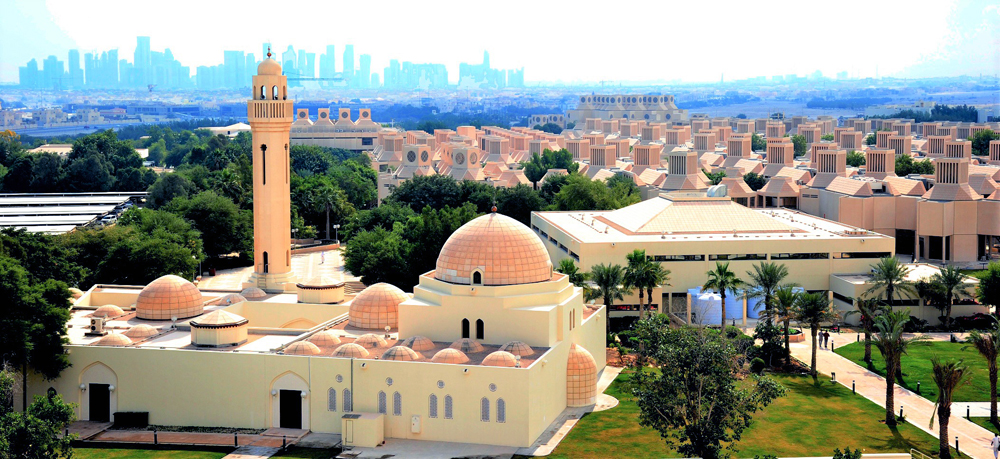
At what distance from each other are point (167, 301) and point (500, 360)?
46.6 ft

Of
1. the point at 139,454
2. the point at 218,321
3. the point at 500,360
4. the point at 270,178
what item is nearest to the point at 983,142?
the point at 270,178

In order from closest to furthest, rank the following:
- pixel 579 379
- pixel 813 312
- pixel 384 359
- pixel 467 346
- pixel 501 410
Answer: pixel 501 410 → pixel 384 359 → pixel 467 346 → pixel 579 379 → pixel 813 312

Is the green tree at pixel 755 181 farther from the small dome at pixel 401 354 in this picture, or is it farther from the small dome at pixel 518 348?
the small dome at pixel 401 354

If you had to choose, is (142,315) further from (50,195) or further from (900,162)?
(900,162)

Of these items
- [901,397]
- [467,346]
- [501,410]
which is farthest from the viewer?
[901,397]

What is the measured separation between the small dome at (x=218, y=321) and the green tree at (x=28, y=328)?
167 inches

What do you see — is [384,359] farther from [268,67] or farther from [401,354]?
[268,67]

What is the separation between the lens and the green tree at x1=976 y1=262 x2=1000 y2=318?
167 feet

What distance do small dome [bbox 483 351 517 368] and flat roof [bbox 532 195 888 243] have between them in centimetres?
2112

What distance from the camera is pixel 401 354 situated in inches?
1368

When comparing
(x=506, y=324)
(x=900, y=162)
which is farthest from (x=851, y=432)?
(x=900, y=162)

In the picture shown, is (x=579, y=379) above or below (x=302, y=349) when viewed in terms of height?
below

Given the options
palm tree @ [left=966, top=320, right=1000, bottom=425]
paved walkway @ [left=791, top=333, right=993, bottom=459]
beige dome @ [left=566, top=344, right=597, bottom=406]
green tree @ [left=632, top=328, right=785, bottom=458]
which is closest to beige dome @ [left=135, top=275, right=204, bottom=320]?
beige dome @ [left=566, top=344, right=597, bottom=406]

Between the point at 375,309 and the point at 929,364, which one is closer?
the point at 375,309
